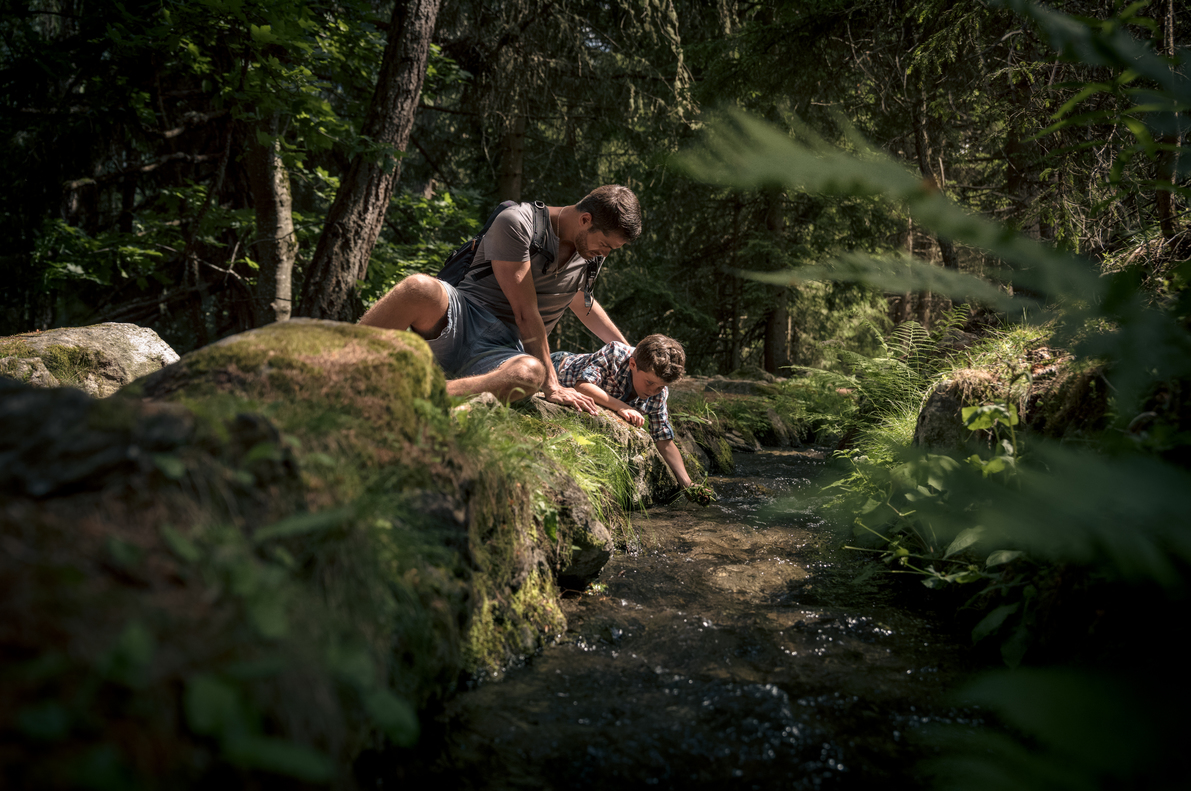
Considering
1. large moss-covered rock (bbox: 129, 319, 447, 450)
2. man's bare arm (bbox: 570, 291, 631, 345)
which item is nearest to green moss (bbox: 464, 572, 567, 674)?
large moss-covered rock (bbox: 129, 319, 447, 450)

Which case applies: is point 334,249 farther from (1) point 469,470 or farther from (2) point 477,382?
(1) point 469,470

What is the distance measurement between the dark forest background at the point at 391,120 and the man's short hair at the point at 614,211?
2.40 ft

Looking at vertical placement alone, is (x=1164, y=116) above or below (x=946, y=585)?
above

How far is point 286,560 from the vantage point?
122 centimetres

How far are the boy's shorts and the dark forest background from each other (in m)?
1.60

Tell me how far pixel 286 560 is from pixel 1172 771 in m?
1.52

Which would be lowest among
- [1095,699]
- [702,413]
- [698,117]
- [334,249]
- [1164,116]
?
[702,413]

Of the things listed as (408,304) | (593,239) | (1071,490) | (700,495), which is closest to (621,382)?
(700,495)

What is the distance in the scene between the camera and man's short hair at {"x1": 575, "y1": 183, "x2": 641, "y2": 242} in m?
3.85

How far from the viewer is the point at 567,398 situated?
4.20 m

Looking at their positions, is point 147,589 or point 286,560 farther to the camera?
point 286,560

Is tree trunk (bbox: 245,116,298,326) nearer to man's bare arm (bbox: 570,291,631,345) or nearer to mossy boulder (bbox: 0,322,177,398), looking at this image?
mossy boulder (bbox: 0,322,177,398)

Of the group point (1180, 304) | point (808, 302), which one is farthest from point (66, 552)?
point (808, 302)

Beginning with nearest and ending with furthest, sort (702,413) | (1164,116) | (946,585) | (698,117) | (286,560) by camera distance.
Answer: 1. (1164,116)
2. (286,560)
3. (946,585)
4. (702,413)
5. (698,117)
